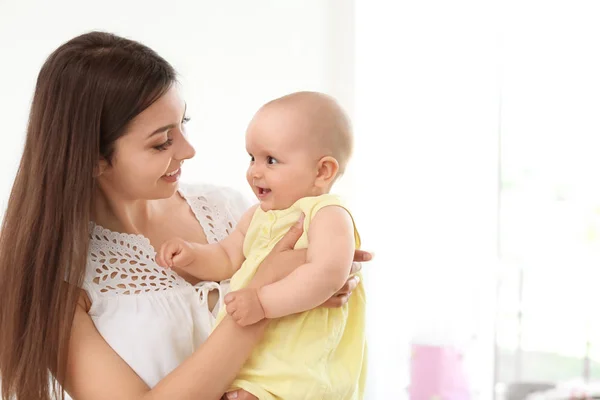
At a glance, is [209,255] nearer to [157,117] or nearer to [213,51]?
[157,117]

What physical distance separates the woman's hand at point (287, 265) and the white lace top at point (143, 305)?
0.83ft

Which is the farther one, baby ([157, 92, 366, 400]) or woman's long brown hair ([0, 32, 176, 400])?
woman's long brown hair ([0, 32, 176, 400])

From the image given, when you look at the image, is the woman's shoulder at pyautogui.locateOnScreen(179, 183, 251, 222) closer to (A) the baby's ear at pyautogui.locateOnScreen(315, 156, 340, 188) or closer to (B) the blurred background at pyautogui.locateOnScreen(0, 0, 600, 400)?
(A) the baby's ear at pyautogui.locateOnScreen(315, 156, 340, 188)

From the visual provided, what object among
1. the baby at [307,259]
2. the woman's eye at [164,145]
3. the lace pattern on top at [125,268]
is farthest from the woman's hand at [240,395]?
the woman's eye at [164,145]

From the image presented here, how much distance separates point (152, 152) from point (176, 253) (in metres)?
0.22

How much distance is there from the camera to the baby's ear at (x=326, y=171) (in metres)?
1.56

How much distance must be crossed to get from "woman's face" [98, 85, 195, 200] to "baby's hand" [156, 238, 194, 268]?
0.11 m

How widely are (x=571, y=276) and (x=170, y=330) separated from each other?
8.20 feet

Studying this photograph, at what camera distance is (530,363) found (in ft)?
12.6

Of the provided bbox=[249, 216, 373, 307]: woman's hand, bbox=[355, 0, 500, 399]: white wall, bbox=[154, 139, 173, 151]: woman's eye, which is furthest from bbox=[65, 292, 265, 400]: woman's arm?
bbox=[355, 0, 500, 399]: white wall

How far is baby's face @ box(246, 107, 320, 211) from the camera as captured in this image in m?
1.54

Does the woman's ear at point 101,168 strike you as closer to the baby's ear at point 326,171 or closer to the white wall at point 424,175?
the baby's ear at point 326,171

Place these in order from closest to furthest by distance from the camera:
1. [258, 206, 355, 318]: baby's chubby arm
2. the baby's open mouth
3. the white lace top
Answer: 1. [258, 206, 355, 318]: baby's chubby arm
2. the baby's open mouth
3. the white lace top

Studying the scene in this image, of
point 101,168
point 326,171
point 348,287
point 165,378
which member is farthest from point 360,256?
point 101,168
